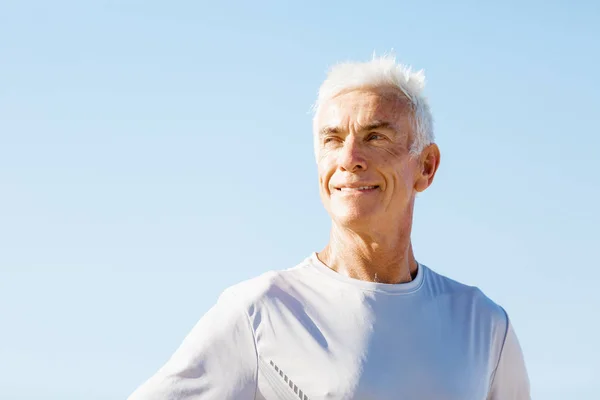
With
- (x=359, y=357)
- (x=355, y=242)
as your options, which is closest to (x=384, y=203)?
(x=355, y=242)

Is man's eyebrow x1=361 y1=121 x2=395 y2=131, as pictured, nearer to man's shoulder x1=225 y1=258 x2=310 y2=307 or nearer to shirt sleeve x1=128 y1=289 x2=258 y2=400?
man's shoulder x1=225 y1=258 x2=310 y2=307

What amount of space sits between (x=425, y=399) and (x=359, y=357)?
324mm

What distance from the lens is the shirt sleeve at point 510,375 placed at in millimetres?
4945

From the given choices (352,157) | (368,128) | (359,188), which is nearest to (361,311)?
(359,188)

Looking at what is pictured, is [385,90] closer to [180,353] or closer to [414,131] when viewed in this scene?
[414,131]

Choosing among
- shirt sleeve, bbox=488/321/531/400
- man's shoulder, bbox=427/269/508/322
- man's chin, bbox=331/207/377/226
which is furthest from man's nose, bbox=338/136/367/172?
shirt sleeve, bbox=488/321/531/400

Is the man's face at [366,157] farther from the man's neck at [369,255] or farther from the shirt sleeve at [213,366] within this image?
the shirt sleeve at [213,366]

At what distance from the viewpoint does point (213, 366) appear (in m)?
4.51

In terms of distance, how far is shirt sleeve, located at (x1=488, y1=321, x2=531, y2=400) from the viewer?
4.95m

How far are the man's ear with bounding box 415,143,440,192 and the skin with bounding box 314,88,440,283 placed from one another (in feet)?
0.19

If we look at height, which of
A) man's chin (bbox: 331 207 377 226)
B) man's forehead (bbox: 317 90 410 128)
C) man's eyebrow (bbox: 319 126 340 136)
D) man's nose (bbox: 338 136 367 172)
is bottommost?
man's chin (bbox: 331 207 377 226)

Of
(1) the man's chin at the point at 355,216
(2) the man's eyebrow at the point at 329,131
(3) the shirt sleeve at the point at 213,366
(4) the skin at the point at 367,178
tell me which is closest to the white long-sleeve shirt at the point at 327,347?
(3) the shirt sleeve at the point at 213,366

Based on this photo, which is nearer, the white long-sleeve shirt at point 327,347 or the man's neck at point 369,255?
the white long-sleeve shirt at point 327,347

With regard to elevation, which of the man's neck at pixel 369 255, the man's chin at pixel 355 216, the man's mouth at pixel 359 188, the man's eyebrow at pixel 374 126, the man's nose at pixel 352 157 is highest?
the man's eyebrow at pixel 374 126
